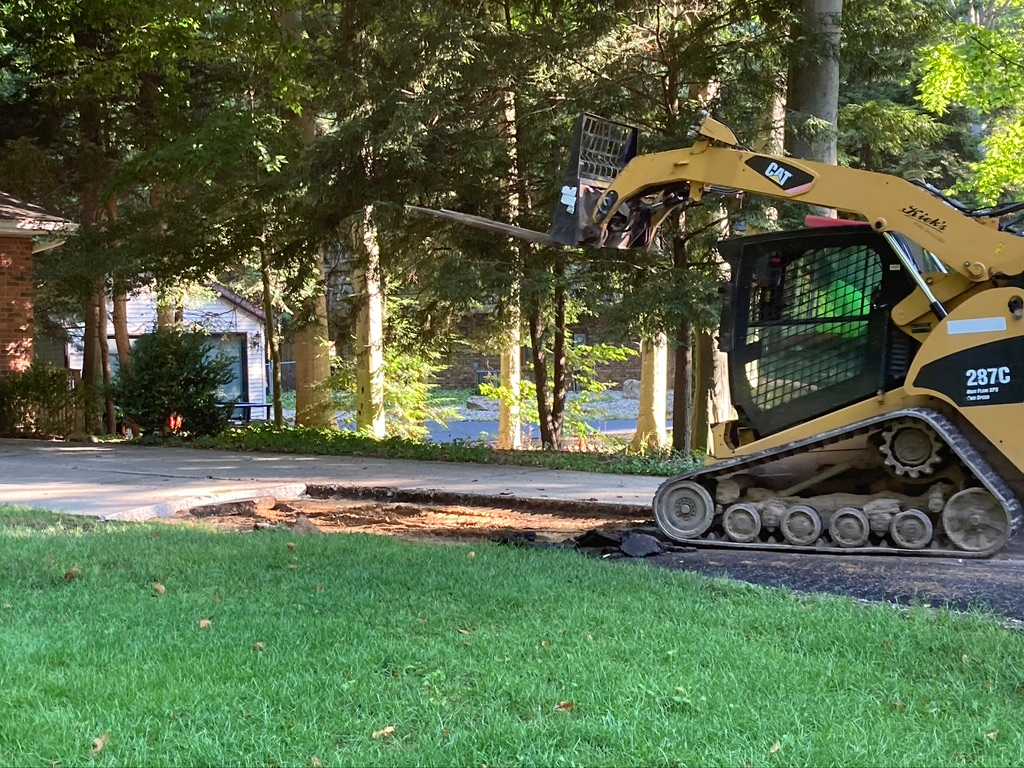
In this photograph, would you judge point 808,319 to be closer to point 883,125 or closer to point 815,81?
point 815,81

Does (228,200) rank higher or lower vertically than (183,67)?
lower

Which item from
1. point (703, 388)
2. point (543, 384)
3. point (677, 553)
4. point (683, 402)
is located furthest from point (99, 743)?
point (543, 384)

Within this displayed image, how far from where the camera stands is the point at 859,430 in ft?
25.0

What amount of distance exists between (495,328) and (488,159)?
3.14m

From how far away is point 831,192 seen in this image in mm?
7605

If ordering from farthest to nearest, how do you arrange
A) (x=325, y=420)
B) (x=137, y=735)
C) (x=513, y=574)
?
(x=325, y=420) → (x=513, y=574) → (x=137, y=735)

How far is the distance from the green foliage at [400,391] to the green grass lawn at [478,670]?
55.4 feet

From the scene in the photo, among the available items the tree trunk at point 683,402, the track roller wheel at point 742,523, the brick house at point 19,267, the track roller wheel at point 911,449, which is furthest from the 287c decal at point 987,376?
the brick house at point 19,267

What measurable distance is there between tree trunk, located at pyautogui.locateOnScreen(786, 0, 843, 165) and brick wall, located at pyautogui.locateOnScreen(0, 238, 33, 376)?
13.5m

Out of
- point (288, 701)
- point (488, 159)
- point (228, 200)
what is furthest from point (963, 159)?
point (288, 701)

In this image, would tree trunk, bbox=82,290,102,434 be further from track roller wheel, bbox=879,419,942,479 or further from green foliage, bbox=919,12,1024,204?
track roller wheel, bbox=879,419,942,479

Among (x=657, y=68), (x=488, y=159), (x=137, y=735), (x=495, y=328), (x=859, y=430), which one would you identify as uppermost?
(x=657, y=68)

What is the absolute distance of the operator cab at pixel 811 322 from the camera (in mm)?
7734

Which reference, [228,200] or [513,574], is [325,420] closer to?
[228,200]
